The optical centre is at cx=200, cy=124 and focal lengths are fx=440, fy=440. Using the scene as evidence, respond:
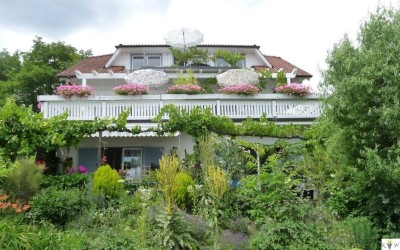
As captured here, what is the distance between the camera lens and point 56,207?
1070 cm

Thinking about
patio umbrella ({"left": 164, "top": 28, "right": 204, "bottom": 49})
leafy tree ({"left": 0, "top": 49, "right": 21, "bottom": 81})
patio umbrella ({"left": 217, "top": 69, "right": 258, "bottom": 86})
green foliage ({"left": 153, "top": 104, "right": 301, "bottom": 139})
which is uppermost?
leafy tree ({"left": 0, "top": 49, "right": 21, "bottom": 81})

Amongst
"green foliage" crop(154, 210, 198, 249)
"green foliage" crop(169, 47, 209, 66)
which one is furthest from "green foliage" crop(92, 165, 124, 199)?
"green foliage" crop(169, 47, 209, 66)

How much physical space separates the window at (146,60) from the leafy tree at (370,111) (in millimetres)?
19577

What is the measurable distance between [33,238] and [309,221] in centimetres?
Result: 567

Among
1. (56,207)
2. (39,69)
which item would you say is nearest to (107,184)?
(56,207)

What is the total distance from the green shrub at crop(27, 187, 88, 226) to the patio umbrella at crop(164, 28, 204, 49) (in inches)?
662

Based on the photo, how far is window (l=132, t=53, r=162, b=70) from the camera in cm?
2919

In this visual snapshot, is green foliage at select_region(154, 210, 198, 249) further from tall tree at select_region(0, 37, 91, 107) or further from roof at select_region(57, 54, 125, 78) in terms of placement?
tall tree at select_region(0, 37, 91, 107)

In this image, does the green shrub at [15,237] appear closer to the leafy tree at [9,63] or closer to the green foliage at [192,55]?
the green foliage at [192,55]

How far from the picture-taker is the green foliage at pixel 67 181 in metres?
13.6

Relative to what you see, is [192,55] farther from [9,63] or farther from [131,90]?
[9,63]

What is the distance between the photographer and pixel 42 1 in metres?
10.1

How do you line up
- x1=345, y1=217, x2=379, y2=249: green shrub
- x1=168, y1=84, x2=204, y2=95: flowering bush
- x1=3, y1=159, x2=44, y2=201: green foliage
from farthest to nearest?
x1=168, y1=84, x2=204, y2=95: flowering bush < x1=3, y1=159, x2=44, y2=201: green foliage < x1=345, y1=217, x2=379, y2=249: green shrub

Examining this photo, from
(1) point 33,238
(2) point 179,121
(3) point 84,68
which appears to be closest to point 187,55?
(3) point 84,68
